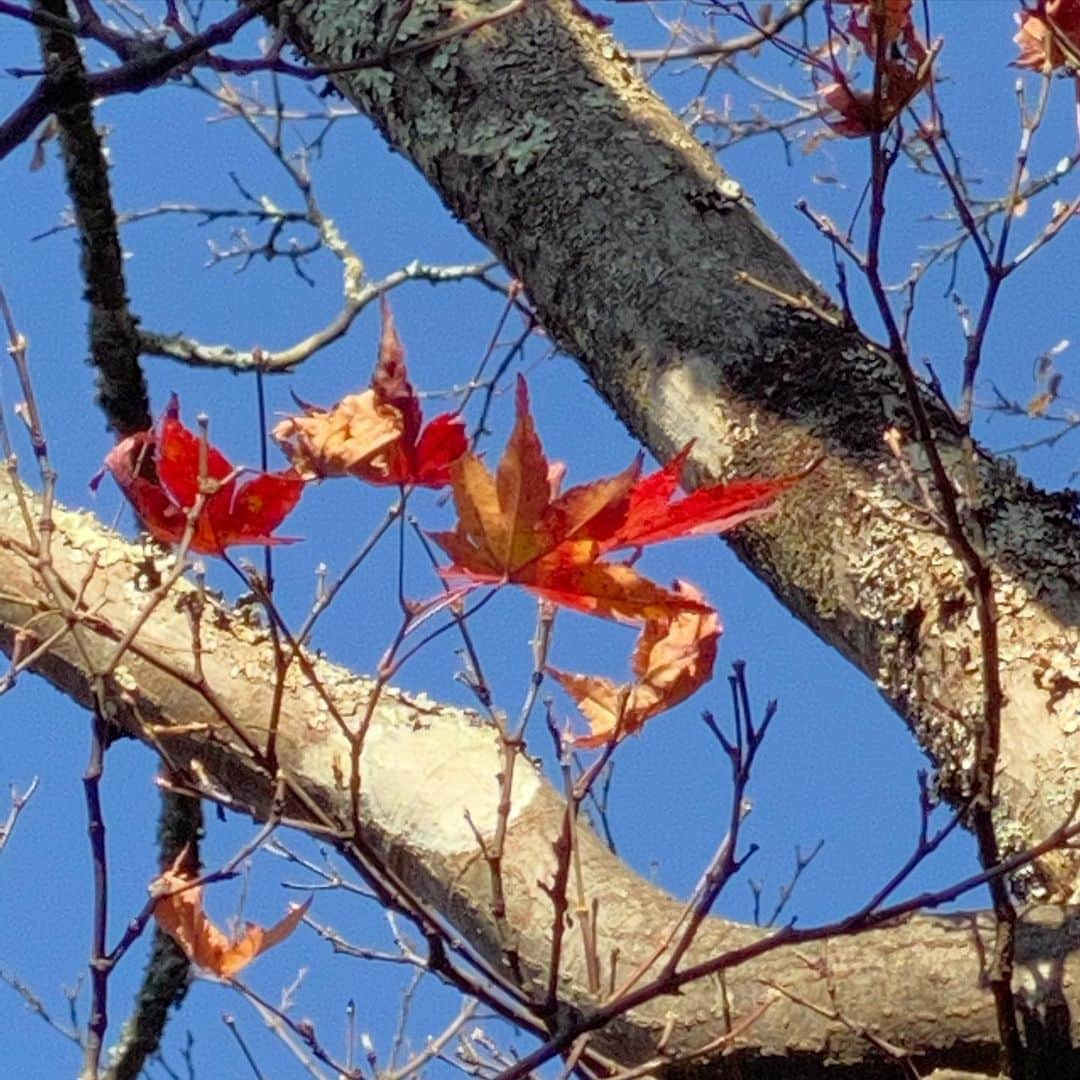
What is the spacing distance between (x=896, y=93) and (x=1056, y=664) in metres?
0.45

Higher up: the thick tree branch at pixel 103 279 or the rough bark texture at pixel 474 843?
the thick tree branch at pixel 103 279

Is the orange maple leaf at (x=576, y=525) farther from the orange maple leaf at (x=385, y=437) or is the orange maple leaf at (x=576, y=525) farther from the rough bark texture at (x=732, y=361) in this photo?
the rough bark texture at (x=732, y=361)

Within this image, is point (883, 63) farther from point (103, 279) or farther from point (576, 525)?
point (103, 279)

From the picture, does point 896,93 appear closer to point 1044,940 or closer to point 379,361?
point 379,361

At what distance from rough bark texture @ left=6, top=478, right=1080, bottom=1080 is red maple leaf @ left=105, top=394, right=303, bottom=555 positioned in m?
0.06

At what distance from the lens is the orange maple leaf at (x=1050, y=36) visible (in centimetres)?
103

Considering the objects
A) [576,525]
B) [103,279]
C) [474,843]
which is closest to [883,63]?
[576,525]

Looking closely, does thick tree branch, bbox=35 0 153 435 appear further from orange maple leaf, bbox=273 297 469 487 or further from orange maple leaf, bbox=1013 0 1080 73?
orange maple leaf, bbox=1013 0 1080 73

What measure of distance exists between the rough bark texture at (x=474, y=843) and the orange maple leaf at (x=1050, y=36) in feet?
2.12

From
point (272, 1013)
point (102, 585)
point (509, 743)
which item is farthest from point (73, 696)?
point (509, 743)

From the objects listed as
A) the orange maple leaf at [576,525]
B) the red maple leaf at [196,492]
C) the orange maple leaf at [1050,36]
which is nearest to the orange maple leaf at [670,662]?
the orange maple leaf at [576,525]

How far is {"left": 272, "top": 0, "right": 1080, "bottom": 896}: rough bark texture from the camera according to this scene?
3.49 feet

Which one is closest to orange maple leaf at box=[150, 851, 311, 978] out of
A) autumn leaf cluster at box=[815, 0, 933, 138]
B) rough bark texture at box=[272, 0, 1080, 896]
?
rough bark texture at box=[272, 0, 1080, 896]

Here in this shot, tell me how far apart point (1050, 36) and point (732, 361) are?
0.37 meters
